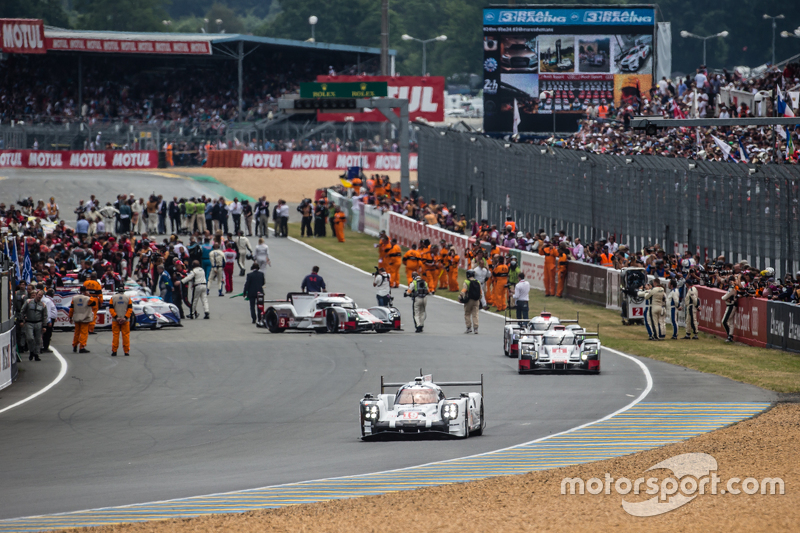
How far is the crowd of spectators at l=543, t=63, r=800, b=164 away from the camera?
36.8 meters

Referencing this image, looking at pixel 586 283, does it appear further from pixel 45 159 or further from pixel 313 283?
pixel 45 159

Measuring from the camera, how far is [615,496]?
13.6 m

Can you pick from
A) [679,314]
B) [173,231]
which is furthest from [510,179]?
[679,314]

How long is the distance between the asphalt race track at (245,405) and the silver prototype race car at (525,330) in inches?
15.2

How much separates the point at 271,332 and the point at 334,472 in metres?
14.1

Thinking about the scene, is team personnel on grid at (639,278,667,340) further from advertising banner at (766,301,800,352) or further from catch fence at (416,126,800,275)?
catch fence at (416,126,800,275)

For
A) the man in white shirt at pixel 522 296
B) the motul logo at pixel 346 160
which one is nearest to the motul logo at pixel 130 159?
the motul logo at pixel 346 160

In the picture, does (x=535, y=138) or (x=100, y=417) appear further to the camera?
(x=535, y=138)

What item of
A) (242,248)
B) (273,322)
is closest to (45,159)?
(242,248)

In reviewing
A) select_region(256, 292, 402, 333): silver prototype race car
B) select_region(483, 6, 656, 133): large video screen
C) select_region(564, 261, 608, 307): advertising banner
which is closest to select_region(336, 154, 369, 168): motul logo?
select_region(483, 6, 656, 133): large video screen

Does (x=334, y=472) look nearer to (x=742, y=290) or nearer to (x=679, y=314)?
(x=742, y=290)

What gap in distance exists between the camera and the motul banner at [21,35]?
2825 inches

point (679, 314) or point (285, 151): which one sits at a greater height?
point (285, 151)

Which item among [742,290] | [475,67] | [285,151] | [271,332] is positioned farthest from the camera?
[475,67]
